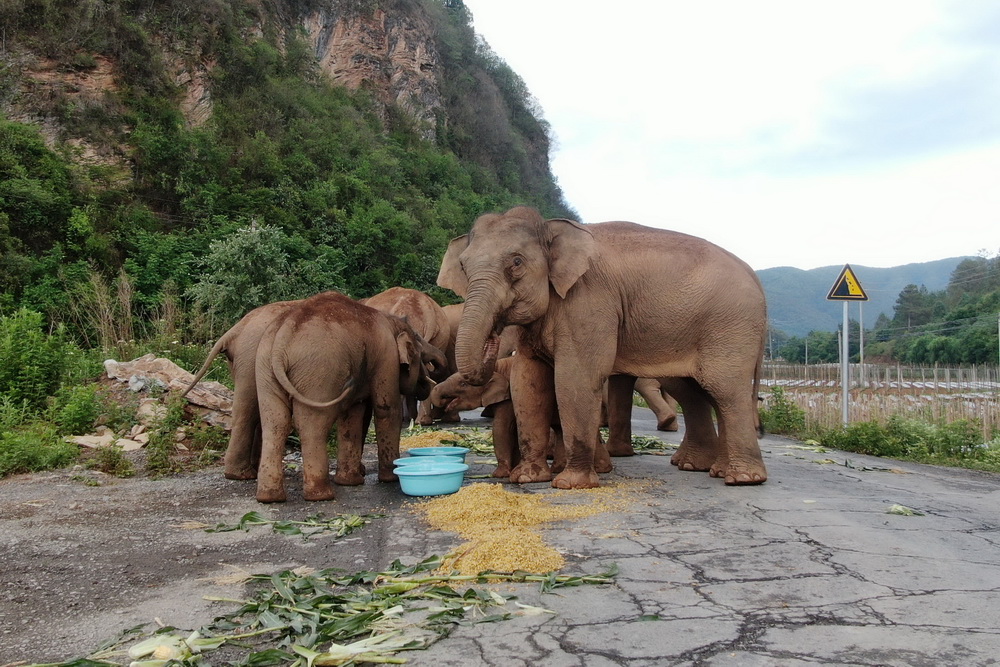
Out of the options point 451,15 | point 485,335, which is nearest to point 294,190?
point 485,335

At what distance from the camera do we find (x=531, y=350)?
315 inches

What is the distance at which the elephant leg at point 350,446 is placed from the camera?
25.9ft

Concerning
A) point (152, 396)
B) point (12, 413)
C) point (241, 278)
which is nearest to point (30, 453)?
point (12, 413)

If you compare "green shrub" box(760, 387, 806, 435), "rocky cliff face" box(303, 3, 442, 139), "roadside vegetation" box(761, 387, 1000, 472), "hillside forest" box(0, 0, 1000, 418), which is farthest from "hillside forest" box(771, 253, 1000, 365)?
"roadside vegetation" box(761, 387, 1000, 472)

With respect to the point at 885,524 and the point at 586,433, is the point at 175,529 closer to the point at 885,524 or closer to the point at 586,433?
the point at 586,433

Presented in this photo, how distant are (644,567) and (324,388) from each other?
351 centimetres

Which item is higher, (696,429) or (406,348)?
(406,348)

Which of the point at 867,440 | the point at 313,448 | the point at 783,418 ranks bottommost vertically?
the point at 867,440

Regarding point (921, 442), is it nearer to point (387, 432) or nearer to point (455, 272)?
point (455, 272)

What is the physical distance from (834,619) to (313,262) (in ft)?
64.0

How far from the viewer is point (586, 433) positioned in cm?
750

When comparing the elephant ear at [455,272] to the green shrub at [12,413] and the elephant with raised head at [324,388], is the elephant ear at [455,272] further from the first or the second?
the green shrub at [12,413]

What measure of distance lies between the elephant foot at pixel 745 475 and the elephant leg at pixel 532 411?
68.4 inches

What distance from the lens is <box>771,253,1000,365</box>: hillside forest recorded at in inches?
2445
